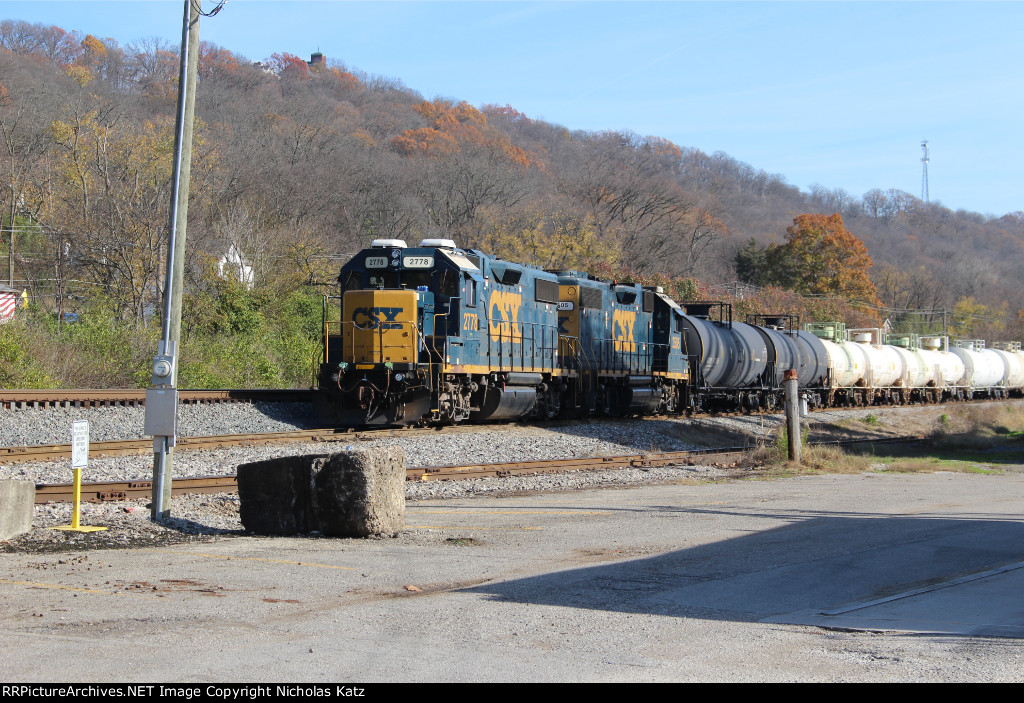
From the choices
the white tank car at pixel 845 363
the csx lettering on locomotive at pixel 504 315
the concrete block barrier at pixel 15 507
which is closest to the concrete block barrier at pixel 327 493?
the concrete block barrier at pixel 15 507

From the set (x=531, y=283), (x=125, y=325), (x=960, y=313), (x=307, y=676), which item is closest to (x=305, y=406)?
(x=531, y=283)

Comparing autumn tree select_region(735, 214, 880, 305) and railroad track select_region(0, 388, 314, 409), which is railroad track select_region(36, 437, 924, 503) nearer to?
railroad track select_region(0, 388, 314, 409)

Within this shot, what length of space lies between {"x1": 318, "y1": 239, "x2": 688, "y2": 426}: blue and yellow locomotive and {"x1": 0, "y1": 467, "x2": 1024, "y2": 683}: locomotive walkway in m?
9.06

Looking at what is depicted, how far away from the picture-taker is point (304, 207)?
61000mm

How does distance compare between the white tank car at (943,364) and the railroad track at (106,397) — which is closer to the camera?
the railroad track at (106,397)

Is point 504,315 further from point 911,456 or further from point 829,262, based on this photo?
point 829,262

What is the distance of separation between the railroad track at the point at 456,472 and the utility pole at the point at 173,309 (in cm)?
167

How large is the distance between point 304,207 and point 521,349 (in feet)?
138

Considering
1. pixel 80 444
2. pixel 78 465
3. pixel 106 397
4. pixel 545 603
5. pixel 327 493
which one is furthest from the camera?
pixel 106 397

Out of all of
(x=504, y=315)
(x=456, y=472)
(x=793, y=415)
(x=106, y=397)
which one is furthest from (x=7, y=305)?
(x=793, y=415)

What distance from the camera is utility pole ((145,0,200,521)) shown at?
9945 millimetres

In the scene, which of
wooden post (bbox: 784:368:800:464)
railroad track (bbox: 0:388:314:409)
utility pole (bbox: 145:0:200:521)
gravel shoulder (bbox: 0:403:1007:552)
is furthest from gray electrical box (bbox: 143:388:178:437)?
wooden post (bbox: 784:368:800:464)

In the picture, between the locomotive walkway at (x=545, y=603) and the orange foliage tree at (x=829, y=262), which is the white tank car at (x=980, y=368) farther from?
the locomotive walkway at (x=545, y=603)

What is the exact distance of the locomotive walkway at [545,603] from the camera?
497cm
